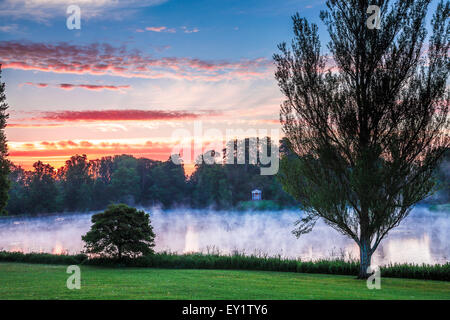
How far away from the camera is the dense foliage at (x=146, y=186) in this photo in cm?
6669

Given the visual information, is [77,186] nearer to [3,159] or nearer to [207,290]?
[3,159]

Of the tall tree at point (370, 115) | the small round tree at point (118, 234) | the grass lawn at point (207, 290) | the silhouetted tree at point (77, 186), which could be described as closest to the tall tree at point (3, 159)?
the small round tree at point (118, 234)

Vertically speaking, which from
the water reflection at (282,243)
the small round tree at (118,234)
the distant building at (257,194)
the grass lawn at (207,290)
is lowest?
the water reflection at (282,243)

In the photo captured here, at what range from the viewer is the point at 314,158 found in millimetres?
14703

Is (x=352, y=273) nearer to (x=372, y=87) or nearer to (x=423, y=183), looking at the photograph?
(x=423, y=183)

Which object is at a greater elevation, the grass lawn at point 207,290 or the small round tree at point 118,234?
the small round tree at point 118,234

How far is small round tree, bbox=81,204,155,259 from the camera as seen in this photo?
17.8 m

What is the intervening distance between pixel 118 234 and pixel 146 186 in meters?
59.7

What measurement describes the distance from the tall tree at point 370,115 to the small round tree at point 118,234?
750 cm

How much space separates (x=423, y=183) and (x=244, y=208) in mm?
55261

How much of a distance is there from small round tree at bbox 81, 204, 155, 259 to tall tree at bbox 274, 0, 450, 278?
7497mm

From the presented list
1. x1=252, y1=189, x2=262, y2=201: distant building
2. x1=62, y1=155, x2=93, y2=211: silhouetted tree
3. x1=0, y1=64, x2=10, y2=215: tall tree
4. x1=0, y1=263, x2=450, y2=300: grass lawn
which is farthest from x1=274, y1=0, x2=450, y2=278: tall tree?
x1=62, y1=155, x2=93, y2=211: silhouetted tree

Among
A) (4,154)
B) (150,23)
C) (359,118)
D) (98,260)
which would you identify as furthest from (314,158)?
(4,154)

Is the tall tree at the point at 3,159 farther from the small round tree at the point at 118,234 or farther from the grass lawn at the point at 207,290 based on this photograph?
the grass lawn at the point at 207,290
